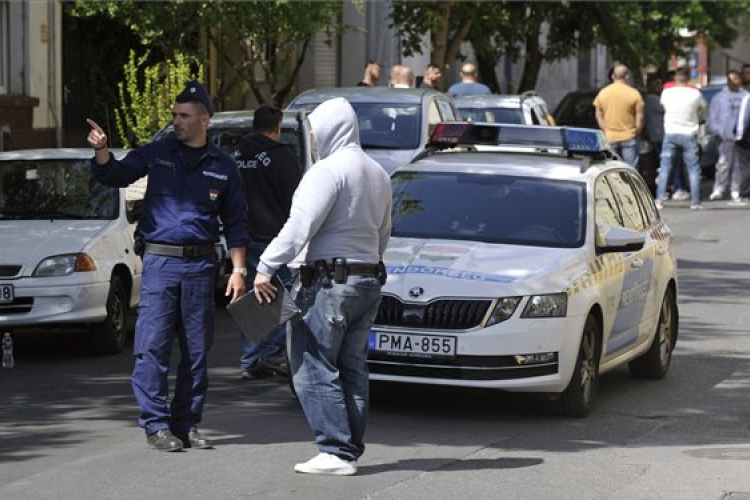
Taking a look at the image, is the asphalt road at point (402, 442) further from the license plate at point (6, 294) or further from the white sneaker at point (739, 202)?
the white sneaker at point (739, 202)

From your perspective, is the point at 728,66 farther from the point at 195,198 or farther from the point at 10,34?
the point at 195,198

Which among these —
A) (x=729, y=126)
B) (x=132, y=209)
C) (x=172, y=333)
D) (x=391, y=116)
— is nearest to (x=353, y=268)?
(x=172, y=333)

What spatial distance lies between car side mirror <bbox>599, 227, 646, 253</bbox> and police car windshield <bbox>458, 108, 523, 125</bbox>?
12.6 meters

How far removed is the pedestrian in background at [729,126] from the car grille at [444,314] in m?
19.2

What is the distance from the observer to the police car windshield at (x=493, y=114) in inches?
928

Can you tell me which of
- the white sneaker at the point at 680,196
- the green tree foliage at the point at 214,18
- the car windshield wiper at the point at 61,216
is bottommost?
the white sneaker at the point at 680,196

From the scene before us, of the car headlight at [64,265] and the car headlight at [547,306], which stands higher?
the car headlight at [547,306]

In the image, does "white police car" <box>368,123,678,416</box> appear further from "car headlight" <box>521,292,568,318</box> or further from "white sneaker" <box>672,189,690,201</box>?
"white sneaker" <box>672,189,690,201</box>

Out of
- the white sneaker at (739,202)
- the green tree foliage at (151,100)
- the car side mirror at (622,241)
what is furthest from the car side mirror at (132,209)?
Answer: the white sneaker at (739,202)

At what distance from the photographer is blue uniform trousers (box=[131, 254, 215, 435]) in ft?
30.2

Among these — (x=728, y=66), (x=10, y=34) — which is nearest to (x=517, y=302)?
(x=10, y=34)

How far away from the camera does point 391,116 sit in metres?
20.0

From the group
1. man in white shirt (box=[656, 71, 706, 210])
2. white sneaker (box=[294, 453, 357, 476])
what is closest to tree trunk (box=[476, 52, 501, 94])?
man in white shirt (box=[656, 71, 706, 210])

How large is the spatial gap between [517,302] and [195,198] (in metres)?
2.03
